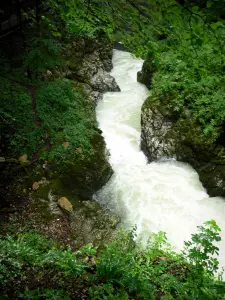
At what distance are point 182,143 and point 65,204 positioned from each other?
15.9 feet

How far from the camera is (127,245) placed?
19.7ft

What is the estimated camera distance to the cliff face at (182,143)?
809cm

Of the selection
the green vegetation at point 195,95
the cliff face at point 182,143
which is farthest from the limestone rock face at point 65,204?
the green vegetation at point 195,95

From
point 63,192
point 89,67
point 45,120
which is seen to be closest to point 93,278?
point 63,192

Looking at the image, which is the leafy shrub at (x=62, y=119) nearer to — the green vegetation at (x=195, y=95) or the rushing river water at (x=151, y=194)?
the rushing river water at (x=151, y=194)

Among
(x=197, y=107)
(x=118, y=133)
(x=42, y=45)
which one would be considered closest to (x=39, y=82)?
(x=42, y=45)

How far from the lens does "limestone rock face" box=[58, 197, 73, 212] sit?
257 inches

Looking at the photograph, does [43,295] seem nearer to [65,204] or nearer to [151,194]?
[65,204]

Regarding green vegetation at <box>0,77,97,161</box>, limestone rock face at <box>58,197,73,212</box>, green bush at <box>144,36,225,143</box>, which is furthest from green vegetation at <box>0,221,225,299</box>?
green bush at <box>144,36,225,143</box>

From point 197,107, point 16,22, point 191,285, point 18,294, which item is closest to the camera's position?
point 18,294

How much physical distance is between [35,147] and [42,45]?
3514mm

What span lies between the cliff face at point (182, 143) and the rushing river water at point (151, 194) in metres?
0.29

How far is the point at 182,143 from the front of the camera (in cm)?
893

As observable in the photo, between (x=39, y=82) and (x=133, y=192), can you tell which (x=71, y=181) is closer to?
(x=133, y=192)
